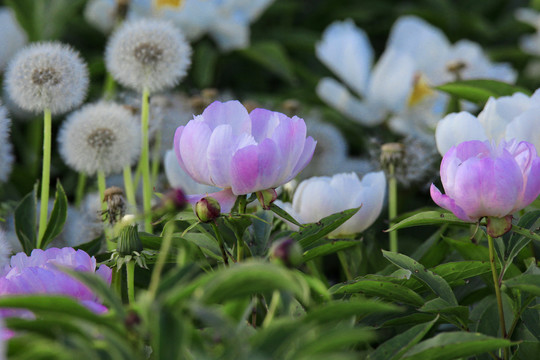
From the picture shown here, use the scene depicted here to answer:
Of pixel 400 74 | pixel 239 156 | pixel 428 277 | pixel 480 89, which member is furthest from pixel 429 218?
pixel 400 74

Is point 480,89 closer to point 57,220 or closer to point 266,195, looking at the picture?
point 266,195

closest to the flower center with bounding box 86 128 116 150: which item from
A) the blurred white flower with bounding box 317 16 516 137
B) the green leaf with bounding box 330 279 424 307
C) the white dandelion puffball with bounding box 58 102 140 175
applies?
the white dandelion puffball with bounding box 58 102 140 175

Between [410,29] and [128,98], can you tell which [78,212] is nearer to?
[128,98]

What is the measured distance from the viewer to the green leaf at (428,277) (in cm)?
54

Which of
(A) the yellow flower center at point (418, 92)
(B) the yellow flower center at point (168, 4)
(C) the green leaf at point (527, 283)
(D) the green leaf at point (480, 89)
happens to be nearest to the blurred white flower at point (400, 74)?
(A) the yellow flower center at point (418, 92)

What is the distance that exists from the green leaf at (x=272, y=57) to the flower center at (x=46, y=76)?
62 cm

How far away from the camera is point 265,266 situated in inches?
13.0

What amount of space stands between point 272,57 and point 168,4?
0.72ft

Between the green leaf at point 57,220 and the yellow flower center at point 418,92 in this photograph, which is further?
the yellow flower center at point 418,92

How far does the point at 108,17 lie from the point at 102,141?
0.59m

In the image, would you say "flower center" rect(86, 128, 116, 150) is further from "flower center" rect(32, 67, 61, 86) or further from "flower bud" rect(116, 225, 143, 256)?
"flower bud" rect(116, 225, 143, 256)

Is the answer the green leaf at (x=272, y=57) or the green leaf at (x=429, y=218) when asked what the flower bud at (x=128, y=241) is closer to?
the green leaf at (x=429, y=218)

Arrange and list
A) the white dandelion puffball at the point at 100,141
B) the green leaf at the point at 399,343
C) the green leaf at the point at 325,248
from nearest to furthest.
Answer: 1. the green leaf at the point at 399,343
2. the green leaf at the point at 325,248
3. the white dandelion puffball at the point at 100,141

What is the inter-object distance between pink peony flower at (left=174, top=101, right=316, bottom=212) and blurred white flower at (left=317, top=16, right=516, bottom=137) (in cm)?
73
